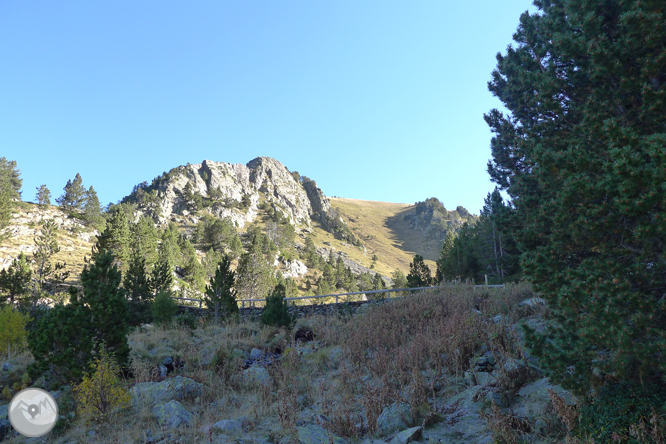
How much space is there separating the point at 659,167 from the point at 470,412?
353 centimetres

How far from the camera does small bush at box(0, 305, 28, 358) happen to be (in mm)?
10094

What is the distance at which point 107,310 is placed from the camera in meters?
7.19

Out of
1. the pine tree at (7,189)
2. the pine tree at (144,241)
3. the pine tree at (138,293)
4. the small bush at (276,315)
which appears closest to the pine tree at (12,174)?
the pine tree at (7,189)

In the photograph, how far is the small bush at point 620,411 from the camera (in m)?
3.16

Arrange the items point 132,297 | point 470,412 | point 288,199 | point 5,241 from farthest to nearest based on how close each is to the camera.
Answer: point 288,199 → point 5,241 → point 132,297 → point 470,412

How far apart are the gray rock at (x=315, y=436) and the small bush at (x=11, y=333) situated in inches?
424

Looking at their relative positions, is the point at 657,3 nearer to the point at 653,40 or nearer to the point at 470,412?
the point at 653,40

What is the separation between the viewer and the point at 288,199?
122875 mm

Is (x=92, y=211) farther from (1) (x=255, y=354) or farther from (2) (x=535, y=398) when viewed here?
(2) (x=535, y=398)

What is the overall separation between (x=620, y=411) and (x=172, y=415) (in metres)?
5.74

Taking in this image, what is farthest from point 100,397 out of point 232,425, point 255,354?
point 255,354

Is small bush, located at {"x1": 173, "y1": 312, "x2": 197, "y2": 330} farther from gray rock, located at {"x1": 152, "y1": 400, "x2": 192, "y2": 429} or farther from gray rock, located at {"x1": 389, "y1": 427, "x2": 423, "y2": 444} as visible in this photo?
gray rock, located at {"x1": 389, "y1": 427, "x2": 423, "y2": 444}

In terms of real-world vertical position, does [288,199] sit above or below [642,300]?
above

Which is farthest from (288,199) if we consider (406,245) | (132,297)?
(132,297)
